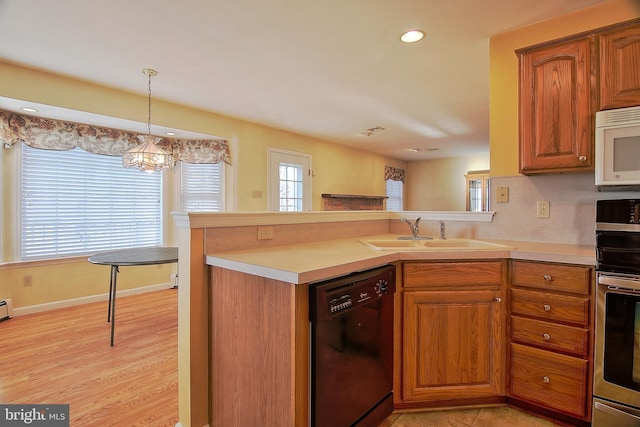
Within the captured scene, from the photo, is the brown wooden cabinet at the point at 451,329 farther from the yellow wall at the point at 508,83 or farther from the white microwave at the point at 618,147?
the yellow wall at the point at 508,83

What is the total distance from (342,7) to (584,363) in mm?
2374

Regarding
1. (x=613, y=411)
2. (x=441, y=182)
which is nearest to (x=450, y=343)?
(x=613, y=411)

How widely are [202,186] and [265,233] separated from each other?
3.16m

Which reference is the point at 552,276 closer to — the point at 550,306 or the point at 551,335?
the point at 550,306

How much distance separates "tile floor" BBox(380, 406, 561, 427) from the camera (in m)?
1.67

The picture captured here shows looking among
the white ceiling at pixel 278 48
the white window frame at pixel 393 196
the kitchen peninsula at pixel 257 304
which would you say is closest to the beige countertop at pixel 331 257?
the kitchen peninsula at pixel 257 304

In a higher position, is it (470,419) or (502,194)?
(502,194)

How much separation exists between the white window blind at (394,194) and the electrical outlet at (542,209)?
5.72 m

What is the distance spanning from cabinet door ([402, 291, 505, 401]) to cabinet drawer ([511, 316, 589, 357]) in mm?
79

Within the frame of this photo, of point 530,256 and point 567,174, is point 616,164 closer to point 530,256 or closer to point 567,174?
point 567,174

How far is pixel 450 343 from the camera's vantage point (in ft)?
5.68

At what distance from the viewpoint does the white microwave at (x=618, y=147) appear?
5.23 feet

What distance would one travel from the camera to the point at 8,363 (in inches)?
91.4

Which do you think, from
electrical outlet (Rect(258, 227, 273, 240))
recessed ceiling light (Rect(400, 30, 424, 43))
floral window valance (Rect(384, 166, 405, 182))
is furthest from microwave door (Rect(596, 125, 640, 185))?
floral window valance (Rect(384, 166, 405, 182))
